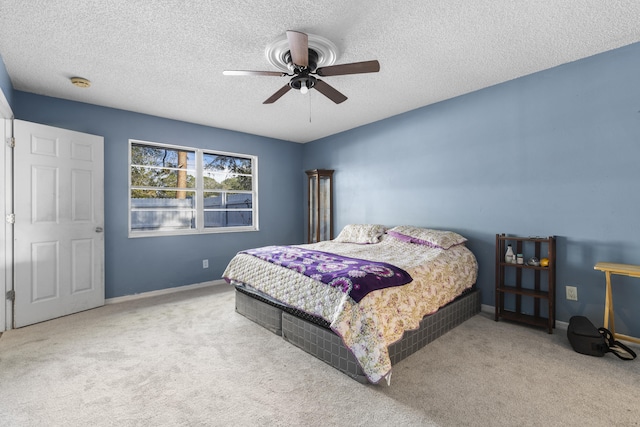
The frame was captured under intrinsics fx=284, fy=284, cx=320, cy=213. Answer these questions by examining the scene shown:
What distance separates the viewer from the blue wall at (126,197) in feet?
11.3

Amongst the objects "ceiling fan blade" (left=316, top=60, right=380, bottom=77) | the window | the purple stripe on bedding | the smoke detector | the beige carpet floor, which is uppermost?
the smoke detector

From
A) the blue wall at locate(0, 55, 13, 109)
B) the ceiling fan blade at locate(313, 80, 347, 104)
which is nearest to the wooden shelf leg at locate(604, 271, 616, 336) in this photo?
the ceiling fan blade at locate(313, 80, 347, 104)

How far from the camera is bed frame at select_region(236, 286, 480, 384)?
204 centimetres

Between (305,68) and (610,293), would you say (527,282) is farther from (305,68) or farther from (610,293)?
(305,68)

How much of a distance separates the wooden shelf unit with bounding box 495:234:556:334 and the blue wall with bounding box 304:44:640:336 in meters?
0.13

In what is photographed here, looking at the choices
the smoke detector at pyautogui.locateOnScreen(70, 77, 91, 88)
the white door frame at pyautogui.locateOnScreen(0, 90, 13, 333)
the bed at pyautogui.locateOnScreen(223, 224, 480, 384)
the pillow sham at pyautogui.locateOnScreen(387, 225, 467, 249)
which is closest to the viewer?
the bed at pyautogui.locateOnScreen(223, 224, 480, 384)

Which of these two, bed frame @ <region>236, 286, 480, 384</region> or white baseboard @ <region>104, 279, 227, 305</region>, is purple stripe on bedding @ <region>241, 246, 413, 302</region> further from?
white baseboard @ <region>104, 279, 227, 305</region>

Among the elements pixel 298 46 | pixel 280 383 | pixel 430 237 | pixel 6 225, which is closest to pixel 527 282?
pixel 430 237

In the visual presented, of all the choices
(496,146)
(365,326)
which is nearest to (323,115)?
(496,146)

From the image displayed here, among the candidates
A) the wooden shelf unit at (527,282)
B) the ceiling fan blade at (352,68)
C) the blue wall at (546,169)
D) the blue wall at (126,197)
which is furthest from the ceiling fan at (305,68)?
the blue wall at (126,197)

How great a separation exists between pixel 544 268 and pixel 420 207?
152 cm

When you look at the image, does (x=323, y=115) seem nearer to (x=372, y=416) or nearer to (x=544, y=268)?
(x=544, y=268)

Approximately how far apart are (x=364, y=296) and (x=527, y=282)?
2.12 meters

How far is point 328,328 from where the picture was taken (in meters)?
2.16
